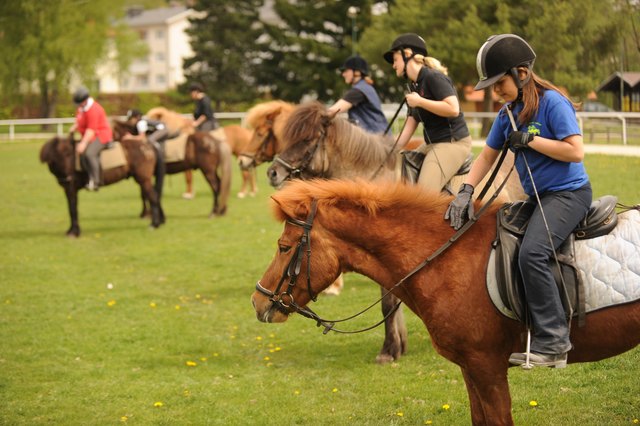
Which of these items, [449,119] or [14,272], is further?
[14,272]

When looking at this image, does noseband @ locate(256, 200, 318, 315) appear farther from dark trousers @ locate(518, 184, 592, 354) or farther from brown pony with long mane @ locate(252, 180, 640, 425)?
dark trousers @ locate(518, 184, 592, 354)

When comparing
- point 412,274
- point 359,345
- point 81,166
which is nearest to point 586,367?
point 359,345

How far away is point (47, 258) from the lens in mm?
15141

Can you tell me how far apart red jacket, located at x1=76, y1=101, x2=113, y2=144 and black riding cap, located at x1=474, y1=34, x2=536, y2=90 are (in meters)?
13.8

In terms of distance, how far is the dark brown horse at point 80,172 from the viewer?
1775 centimetres

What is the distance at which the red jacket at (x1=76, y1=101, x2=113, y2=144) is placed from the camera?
17328 mm

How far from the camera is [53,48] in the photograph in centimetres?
5278

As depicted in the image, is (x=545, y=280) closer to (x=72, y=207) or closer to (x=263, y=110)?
(x=263, y=110)

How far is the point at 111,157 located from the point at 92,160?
1.75 ft

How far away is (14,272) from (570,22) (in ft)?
38.2

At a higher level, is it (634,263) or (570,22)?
(570,22)

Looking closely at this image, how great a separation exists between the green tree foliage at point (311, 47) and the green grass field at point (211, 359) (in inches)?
1431

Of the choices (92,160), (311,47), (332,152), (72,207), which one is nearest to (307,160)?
(332,152)

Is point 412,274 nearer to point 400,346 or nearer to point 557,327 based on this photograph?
point 557,327
